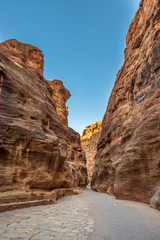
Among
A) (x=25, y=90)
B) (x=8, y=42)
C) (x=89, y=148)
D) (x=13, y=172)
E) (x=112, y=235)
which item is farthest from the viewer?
(x=89, y=148)

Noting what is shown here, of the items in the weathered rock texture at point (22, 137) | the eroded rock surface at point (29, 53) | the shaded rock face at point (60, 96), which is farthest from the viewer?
the shaded rock face at point (60, 96)

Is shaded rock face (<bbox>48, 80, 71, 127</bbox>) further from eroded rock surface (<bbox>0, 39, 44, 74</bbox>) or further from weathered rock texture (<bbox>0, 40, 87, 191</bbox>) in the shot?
weathered rock texture (<bbox>0, 40, 87, 191</bbox>)

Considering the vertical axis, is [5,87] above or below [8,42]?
below

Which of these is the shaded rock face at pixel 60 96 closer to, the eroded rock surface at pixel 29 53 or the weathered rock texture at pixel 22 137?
the eroded rock surface at pixel 29 53

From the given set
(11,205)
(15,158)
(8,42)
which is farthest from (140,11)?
(11,205)

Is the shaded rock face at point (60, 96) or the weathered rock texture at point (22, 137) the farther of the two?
the shaded rock face at point (60, 96)

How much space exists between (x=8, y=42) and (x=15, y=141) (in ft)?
75.7

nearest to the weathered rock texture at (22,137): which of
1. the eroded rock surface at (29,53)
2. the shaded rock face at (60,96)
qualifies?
the eroded rock surface at (29,53)

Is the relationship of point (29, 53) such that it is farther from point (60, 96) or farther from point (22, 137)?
point (22, 137)

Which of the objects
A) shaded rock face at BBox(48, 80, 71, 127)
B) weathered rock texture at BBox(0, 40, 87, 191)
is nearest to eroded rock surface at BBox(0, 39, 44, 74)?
shaded rock face at BBox(48, 80, 71, 127)

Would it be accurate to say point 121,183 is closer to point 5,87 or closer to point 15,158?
point 15,158

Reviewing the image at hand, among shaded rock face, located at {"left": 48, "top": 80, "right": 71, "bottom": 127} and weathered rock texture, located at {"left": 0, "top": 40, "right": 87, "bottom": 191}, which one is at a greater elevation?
shaded rock face, located at {"left": 48, "top": 80, "right": 71, "bottom": 127}

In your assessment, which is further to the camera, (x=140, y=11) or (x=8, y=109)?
(x=140, y=11)

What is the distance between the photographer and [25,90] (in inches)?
405
